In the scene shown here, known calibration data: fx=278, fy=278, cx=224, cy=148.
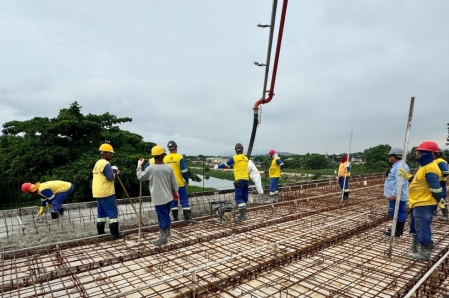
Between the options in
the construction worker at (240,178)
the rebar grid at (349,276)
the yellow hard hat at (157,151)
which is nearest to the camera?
the rebar grid at (349,276)

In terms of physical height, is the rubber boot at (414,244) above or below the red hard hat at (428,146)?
below

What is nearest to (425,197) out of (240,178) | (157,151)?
(240,178)

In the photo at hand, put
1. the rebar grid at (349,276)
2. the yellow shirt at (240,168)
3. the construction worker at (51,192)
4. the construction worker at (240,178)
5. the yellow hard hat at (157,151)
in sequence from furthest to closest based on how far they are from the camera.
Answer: the yellow shirt at (240,168) → the construction worker at (240,178) → the construction worker at (51,192) → the yellow hard hat at (157,151) → the rebar grid at (349,276)

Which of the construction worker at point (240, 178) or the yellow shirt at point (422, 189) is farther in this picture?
the construction worker at point (240, 178)

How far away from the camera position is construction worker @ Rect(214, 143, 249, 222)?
17.7ft

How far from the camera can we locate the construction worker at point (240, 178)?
5.39 meters

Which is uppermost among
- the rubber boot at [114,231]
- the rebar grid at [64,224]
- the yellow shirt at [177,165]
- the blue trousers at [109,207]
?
the yellow shirt at [177,165]

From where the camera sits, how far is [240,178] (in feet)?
18.0

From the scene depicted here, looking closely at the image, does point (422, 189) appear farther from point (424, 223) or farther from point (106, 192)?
point (106, 192)

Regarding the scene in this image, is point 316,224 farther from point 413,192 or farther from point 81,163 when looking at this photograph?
point 81,163

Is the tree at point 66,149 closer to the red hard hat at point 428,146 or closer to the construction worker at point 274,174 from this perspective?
the construction worker at point 274,174

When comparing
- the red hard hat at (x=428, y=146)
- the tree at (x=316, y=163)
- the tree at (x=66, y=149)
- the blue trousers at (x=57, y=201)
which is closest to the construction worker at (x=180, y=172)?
the blue trousers at (x=57, y=201)

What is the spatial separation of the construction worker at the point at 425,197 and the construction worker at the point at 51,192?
5.84 metres

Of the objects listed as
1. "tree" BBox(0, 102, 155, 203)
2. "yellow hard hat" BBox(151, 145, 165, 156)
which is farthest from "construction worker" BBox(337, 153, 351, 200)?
"tree" BBox(0, 102, 155, 203)
